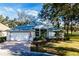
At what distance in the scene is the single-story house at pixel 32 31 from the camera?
262cm

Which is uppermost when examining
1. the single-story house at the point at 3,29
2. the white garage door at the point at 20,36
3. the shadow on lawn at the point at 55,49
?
the single-story house at the point at 3,29

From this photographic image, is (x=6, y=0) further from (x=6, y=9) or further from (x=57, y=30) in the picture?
(x=57, y=30)

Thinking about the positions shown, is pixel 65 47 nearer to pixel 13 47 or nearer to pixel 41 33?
pixel 41 33

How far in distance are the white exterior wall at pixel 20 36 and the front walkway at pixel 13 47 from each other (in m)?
0.05

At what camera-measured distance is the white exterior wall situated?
8.58 ft

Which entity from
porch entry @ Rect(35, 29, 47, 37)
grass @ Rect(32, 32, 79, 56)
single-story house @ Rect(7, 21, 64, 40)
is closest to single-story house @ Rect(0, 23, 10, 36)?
single-story house @ Rect(7, 21, 64, 40)

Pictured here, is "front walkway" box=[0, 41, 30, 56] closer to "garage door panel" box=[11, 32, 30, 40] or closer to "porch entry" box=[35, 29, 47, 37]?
"garage door panel" box=[11, 32, 30, 40]

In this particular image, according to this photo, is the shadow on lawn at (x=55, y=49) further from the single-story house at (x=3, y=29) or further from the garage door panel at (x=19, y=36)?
the single-story house at (x=3, y=29)

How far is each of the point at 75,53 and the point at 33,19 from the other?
607mm

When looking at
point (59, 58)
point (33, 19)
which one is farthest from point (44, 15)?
point (59, 58)

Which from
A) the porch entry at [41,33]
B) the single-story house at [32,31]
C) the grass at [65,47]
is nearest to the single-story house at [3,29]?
the single-story house at [32,31]

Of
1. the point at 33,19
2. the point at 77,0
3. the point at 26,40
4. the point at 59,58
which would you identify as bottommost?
the point at 59,58

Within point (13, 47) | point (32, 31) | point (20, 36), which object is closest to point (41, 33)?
point (32, 31)

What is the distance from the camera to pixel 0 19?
261 centimetres
